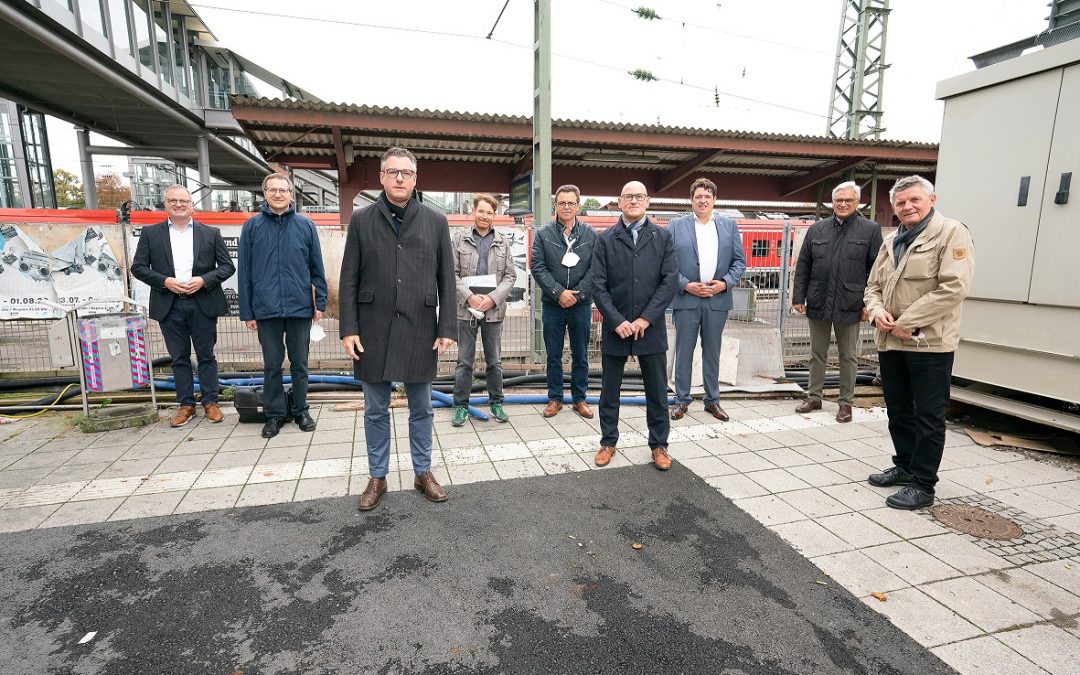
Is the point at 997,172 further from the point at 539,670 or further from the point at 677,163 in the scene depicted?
the point at 677,163

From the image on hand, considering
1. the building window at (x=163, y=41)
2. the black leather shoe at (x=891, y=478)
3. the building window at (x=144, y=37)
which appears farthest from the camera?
the building window at (x=163, y=41)

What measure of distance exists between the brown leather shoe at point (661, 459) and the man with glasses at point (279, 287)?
2932 millimetres

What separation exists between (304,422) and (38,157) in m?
21.2

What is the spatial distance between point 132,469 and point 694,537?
3.83 meters

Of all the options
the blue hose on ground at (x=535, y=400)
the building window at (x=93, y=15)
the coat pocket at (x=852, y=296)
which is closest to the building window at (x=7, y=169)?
the building window at (x=93, y=15)

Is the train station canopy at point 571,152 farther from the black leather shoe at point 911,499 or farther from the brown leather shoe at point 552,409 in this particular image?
the black leather shoe at point 911,499

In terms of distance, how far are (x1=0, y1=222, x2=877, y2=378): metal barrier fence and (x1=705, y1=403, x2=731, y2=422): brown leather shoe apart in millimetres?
1639

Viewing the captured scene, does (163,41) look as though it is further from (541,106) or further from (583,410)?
(583,410)

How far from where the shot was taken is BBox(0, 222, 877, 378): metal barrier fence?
6031 millimetres

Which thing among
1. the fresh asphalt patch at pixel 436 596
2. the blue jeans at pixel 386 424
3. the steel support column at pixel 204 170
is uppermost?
the steel support column at pixel 204 170

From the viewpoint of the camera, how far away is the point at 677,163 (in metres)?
13.0

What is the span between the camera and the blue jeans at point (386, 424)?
331 centimetres

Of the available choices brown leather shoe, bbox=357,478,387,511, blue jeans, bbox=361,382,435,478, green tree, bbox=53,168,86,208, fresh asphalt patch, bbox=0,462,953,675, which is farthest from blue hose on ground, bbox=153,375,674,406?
green tree, bbox=53,168,86,208

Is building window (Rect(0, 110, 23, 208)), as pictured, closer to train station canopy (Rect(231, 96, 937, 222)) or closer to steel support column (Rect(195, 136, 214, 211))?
steel support column (Rect(195, 136, 214, 211))
